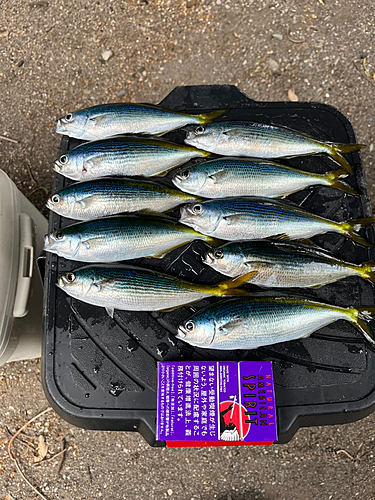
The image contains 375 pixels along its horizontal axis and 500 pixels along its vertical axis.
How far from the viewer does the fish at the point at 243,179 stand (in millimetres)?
1994

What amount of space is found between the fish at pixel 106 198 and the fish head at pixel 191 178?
0.10 metres

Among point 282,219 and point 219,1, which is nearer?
point 282,219

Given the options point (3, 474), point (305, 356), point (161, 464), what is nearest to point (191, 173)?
point (305, 356)

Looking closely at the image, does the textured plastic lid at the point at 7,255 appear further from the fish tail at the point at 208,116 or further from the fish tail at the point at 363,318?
the fish tail at the point at 363,318

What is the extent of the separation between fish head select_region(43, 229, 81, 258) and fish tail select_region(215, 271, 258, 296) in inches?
30.5

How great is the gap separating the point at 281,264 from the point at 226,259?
289 mm

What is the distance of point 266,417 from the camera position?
1745 mm

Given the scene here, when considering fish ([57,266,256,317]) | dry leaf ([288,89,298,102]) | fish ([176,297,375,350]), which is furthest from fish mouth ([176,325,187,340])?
dry leaf ([288,89,298,102])

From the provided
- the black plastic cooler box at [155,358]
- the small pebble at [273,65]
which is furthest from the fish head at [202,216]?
the small pebble at [273,65]

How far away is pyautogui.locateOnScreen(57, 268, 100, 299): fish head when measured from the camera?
1.81 meters

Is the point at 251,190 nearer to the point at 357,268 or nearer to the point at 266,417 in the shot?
the point at 357,268

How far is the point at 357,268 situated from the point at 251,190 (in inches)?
27.9

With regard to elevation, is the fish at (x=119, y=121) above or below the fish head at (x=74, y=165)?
above

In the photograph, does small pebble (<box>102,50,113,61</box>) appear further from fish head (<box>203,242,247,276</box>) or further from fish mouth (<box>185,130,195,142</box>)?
fish head (<box>203,242,247,276</box>)
